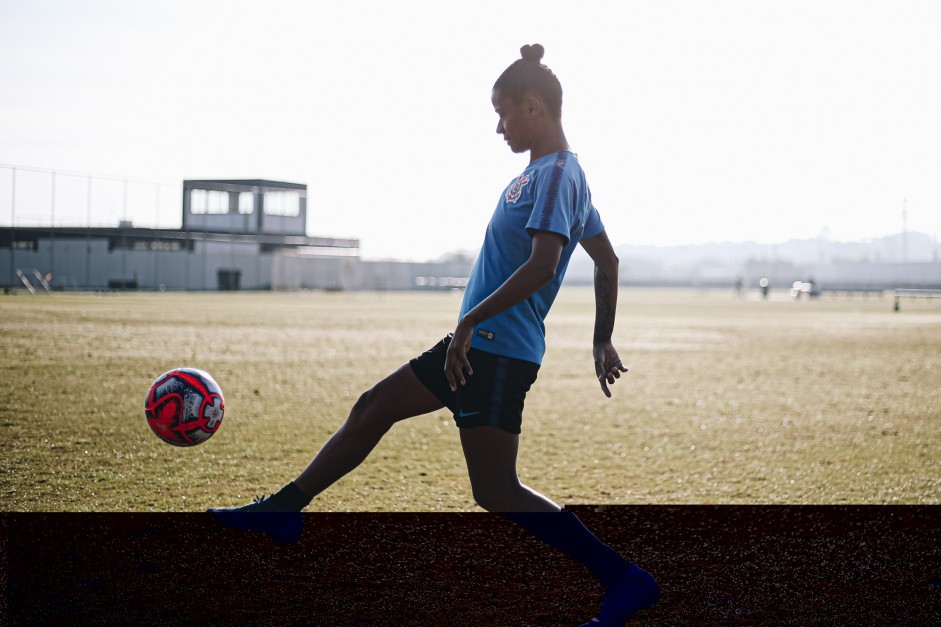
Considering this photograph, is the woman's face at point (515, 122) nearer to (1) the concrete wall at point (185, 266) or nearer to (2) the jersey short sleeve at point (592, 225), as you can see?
(2) the jersey short sleeve at point (592, 225)

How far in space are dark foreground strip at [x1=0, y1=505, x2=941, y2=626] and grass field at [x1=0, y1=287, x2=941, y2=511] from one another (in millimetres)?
564

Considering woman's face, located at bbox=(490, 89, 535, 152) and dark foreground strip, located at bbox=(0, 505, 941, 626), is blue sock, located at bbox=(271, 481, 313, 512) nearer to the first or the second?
dark foreground strip, located at bbox=(0, 505, 941, 626)

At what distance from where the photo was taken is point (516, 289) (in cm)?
298

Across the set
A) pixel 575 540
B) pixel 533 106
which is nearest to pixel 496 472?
pixel 575 540

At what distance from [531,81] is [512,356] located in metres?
0.98

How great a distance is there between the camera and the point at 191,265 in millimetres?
61125

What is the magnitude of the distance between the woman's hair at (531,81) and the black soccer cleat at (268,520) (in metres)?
1.75

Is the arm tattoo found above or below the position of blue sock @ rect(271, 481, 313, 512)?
above

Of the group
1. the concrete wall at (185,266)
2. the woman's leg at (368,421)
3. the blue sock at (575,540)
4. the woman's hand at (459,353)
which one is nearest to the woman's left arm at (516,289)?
the woman's hand at (459,353)

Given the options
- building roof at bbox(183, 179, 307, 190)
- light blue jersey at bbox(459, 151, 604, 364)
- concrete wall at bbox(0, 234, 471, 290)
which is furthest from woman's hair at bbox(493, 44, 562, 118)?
building roof at bbox(183, 179, 307, 190)

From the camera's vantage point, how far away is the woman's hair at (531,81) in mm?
3285

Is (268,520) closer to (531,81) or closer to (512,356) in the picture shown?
(512,356)

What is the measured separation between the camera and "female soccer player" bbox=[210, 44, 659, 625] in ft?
9.99

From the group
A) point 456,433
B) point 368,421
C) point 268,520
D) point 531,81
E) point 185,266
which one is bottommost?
point 456,433
